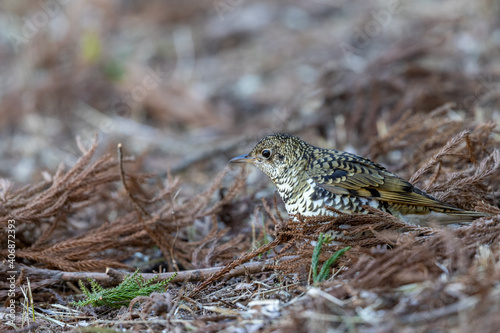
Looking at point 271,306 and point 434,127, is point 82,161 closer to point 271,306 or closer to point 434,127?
point 271,306

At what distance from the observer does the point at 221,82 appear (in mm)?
9438

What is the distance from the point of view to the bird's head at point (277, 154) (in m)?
→ 3.87

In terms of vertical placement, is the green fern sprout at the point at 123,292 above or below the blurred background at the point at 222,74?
below

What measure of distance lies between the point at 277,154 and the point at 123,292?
4.93 feet

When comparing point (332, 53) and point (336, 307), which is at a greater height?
point (332, 53)

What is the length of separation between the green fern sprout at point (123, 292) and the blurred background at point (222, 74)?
2.37 m

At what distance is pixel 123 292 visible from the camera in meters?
3.15

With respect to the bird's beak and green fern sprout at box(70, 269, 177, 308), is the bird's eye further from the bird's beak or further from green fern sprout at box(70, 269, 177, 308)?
green fern sprout at box(70, 269, 177, 308)

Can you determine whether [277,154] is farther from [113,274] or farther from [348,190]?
[113,274]

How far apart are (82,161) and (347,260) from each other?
2.23 metres

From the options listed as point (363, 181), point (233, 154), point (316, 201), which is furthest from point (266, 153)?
point (233, 154)

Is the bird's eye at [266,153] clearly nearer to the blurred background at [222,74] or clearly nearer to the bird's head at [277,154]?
the bird's head at [277,154]

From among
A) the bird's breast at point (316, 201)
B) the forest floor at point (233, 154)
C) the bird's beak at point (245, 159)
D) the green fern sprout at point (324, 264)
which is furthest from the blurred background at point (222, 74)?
the green fern sprout at point (324, 264)

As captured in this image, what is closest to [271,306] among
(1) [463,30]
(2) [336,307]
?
(2) [336,307]
